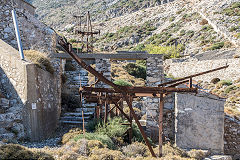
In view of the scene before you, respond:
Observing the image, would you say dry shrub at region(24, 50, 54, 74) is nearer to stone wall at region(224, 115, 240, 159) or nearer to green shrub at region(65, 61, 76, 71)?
green shrub at region(65, 61, 76, 71)

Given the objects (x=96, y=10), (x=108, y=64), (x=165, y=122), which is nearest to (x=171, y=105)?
(x=165, y=122)

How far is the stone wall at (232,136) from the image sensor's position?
30.3 ft

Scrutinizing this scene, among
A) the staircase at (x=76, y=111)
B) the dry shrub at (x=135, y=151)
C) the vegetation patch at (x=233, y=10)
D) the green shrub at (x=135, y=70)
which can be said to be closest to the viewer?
the dry shrub at (x=135, y=151)

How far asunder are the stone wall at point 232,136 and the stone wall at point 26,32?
29.3 feet

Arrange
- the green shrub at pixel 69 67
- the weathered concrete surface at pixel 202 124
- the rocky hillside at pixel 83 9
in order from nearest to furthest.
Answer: the weathered concrete surface at pixel 202 124
the green shrub at pixel 69 67
the rocky hillside at pixel 83 9

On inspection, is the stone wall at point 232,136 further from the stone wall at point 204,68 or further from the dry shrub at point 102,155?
the stone wall at point 204,68

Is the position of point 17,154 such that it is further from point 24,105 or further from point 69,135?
point 69,135

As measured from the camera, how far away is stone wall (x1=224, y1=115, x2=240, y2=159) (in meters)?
9.23

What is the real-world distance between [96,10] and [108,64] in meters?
61.0

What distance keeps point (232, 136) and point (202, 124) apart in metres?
2.02

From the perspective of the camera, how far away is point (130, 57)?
9695mm

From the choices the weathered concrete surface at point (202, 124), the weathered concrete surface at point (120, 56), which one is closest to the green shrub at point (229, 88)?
the weathered concrete surface at point (202, 124)

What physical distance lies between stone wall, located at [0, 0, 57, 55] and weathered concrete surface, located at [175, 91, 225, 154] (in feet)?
23.5

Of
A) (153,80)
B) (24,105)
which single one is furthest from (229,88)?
(24,105)
